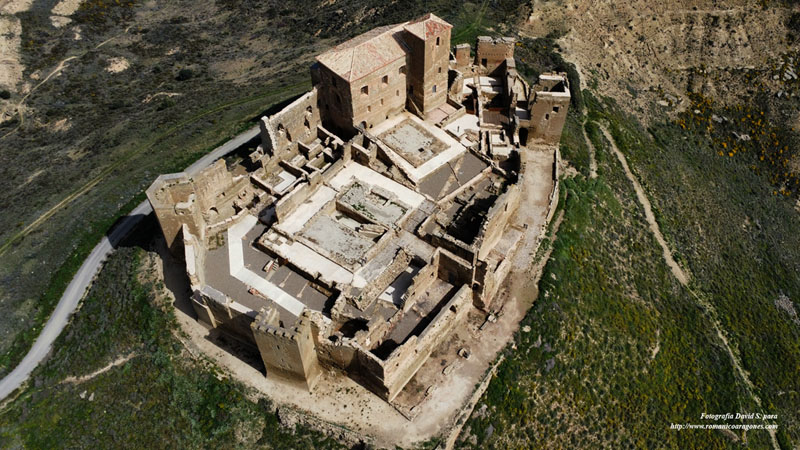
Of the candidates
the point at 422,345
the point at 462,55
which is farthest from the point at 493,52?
the point at 422,345

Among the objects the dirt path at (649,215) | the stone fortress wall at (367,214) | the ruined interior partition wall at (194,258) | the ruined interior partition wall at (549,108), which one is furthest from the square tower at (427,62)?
the ruined interior partition wall at (194,258)

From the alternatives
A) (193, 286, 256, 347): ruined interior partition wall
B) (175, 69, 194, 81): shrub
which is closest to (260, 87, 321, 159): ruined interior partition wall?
(193, 286, 256, 347): ruined interior partition wall

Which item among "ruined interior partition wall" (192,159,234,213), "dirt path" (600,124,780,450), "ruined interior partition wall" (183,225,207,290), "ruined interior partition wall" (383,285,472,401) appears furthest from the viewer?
"dirt path" (600,124,780,450)

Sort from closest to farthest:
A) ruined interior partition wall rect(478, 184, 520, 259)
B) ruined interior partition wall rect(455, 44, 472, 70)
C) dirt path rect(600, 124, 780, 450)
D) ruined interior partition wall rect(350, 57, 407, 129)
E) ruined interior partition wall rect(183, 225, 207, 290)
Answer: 1. ruined interior partition wall rect(183, 225, 207, 290)
2. ruined interior partition wall rect(478, 184, 520, 259)
3. dirt path rect(600, 124, 780, 450)
4. ruined interior partition wall rect(350, 57, 407, 129)
5. ruined interior partition wall rect(455, 44, 472, 70)

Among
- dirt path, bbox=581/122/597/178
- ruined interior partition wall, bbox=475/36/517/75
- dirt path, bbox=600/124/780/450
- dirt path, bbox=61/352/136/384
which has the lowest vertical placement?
dirt path, bbox=600/124/780/450

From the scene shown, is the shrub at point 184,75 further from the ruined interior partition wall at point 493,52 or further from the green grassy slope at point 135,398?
the green grassy slope at point 135,398

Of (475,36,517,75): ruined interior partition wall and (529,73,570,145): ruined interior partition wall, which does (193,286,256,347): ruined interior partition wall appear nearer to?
(529,73,570,145): ruined interior partition wall
